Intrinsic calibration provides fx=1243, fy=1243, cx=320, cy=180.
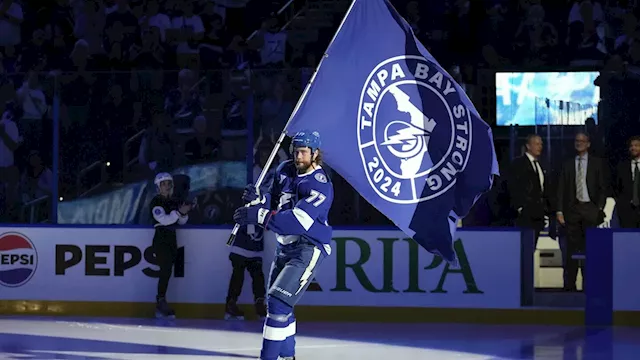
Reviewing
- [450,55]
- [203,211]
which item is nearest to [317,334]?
[203,211]

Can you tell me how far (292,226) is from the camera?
8.95 m

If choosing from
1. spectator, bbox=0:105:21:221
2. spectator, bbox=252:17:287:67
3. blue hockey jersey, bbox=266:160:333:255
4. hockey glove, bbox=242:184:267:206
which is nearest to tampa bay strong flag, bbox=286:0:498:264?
blue hockey jersey, bbox=266:160:333:255

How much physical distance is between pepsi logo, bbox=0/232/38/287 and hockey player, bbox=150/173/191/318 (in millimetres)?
1560

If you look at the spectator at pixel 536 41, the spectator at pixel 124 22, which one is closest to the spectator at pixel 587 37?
the spectator at pixel 536 41

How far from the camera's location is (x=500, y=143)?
45.2ft

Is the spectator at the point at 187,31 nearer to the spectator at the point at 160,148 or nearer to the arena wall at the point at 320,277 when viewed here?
the spectator at the point at 160,148

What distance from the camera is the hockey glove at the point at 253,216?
8.90 m

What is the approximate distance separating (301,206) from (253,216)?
14.0 inches

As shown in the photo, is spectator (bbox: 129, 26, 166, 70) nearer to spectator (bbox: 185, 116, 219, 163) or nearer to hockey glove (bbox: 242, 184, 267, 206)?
spectator (bbox: 185, 116, 219, 163)

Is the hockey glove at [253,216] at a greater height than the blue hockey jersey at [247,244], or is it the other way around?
the hockey glove at [253,216]

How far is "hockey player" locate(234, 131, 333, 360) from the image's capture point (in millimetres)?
8945

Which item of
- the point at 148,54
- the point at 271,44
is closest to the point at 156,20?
the point at 148,54

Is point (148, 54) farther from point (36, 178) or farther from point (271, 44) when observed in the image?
point (36, 178)

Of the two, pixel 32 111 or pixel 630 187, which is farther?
pixel 32 111
